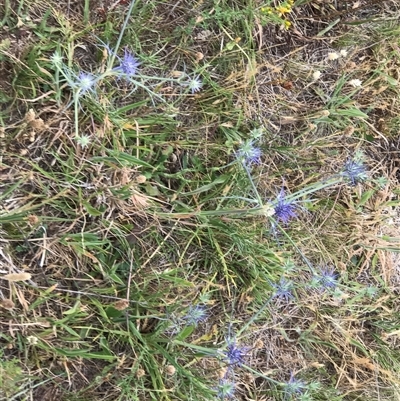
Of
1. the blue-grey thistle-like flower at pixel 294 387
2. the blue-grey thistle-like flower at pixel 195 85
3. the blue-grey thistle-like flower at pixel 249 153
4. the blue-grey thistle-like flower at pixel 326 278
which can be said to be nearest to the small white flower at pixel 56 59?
the blue-grey thistle-like flower at pixel 195 85

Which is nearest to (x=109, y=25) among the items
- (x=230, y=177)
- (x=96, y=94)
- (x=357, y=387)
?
(x=96, y=94)

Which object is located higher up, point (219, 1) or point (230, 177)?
point (219, 1)

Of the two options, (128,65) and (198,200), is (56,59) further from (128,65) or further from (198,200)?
(198,200)

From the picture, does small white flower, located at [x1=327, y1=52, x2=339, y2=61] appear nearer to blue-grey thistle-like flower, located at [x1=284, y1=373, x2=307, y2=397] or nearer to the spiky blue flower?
the spiky blue flower

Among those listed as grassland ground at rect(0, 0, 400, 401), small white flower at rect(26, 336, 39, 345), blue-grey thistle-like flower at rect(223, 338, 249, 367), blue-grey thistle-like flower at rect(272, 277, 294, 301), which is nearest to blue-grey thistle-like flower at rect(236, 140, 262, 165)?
grassland ground at rect(0, 0, 400, 401)

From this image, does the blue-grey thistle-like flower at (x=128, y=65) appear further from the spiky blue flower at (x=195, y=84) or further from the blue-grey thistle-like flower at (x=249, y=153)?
the blue-grey thistle-like flower at (x=249, y=153)

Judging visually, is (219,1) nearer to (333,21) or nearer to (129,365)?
(333,21)
